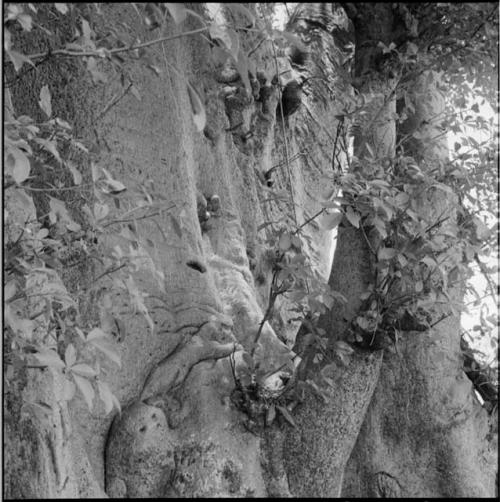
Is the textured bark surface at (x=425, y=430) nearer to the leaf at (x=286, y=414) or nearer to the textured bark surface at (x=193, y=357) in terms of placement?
the textured bark surface at (x=193, y=357)

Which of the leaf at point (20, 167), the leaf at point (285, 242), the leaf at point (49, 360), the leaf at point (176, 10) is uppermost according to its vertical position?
the leaf at point (176, 10)

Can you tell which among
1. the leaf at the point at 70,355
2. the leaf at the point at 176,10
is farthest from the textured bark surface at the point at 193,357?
the leaf at the point at 176,10

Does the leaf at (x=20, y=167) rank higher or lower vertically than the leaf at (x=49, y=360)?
higher

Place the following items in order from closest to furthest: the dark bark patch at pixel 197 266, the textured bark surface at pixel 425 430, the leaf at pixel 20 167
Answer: the leaf at pixel 20 167
the dark bark patch at pixel 197 266
the textured bark surface at pixel 425 430

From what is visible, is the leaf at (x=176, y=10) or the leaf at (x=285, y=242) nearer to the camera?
the leaf at (x=176, y=10)

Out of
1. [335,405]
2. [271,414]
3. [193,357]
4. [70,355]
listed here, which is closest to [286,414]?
[271,414]

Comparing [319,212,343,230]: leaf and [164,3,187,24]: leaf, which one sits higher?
[164,3,187,24]: leaf

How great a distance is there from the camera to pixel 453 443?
9.75 feet

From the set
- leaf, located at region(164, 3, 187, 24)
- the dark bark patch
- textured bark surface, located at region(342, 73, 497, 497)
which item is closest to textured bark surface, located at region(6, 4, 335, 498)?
the dark bark patch

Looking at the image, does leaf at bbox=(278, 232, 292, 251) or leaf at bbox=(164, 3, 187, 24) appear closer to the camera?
leaf at bbox=(164, 3, 187, 24)

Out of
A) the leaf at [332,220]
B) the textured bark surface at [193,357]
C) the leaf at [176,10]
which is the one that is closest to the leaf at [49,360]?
the textured bark surface at [193,357]

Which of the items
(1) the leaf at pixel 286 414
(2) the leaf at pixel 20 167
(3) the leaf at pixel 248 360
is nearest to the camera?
(2) the leaf at pixel 20 167

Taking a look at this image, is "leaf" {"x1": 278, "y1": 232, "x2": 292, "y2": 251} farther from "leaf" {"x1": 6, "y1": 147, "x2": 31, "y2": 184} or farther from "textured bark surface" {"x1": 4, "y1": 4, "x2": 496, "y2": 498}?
"leaf" {"x1": 6, "y1": 147, "x2": 31, "y2": 184}

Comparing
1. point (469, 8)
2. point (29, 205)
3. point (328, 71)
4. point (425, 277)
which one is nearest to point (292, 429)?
point (425, 277)
